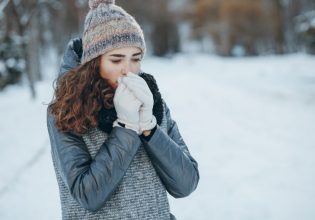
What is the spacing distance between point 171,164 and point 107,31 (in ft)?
2.36

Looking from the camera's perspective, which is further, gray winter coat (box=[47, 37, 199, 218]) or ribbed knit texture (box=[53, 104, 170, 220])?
ribbed knit texture (box=[53, 104, 170, 220])

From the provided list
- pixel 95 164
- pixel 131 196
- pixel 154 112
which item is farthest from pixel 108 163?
pixel 154 112

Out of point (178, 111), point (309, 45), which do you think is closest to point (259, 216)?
point (178, 111)

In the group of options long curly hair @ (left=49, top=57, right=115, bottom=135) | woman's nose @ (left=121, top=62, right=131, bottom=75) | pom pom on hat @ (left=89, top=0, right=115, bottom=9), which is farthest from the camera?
pom pom on hat @ (left=89, top=0, right=115, bottom=9)

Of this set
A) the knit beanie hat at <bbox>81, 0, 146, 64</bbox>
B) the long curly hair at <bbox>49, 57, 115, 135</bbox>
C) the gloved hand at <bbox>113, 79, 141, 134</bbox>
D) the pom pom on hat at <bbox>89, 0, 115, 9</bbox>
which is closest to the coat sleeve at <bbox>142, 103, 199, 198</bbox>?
the gloved hand at <bbox>113, 79, 141, 134</bbox>

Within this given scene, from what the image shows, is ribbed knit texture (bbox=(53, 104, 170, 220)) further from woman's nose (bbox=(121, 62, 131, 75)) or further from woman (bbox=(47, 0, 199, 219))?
woman's nose (bbox=(121, 62, 131, 75))

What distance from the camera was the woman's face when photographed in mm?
A: 1963

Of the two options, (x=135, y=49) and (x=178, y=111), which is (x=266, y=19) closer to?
(x=178, y=111)

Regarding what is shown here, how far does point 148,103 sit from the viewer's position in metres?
1.78

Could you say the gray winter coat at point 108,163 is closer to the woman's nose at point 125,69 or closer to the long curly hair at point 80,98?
the long curly hair at point 80,98

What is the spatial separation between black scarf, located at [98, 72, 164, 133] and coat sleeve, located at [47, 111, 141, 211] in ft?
0.23

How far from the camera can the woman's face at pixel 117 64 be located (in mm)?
1963

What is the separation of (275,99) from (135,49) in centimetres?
1052

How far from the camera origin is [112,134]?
5.83ft
